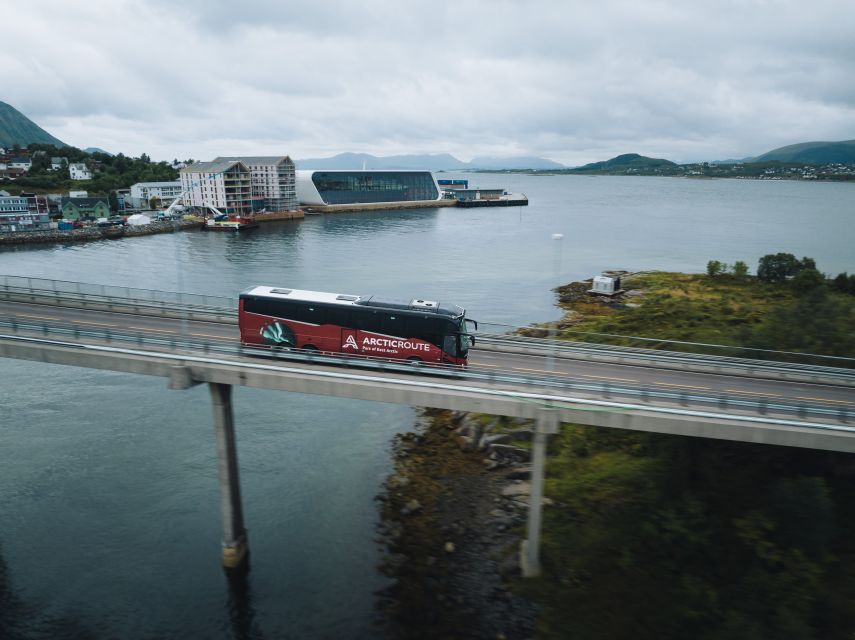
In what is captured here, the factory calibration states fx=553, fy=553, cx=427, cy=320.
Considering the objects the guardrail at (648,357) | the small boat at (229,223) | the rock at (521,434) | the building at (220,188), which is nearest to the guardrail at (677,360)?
the guardrail at (648,357)

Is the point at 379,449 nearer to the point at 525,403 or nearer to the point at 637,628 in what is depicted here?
the point at 525,403

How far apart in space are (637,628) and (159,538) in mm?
19692

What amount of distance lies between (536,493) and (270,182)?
134587 mm

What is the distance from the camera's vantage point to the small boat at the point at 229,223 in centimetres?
12019

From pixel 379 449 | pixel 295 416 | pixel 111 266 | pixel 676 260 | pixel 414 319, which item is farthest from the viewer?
pixel 676 260

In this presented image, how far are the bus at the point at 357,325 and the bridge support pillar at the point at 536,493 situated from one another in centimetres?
471

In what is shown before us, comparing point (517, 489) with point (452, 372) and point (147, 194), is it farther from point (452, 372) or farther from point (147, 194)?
point (147, 194)

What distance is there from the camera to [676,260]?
297 feet

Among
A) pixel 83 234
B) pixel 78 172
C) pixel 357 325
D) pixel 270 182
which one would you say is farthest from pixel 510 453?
pixel 78 172

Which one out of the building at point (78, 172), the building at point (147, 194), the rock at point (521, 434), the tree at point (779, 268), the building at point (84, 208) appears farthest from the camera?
the building at point (78, 172)

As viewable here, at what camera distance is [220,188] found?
13250 cm

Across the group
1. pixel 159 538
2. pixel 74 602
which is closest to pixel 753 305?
pixel 159 538

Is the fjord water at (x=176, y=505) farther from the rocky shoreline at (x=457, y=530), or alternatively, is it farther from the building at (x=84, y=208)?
the building at (x=84, y=208)

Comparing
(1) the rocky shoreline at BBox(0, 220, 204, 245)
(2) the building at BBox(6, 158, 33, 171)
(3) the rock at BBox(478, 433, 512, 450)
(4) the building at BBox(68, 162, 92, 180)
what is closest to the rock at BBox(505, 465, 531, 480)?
(3) the rock at BBox(478, 433, 512, 450)
